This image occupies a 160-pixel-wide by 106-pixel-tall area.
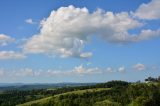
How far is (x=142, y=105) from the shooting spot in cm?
19638
